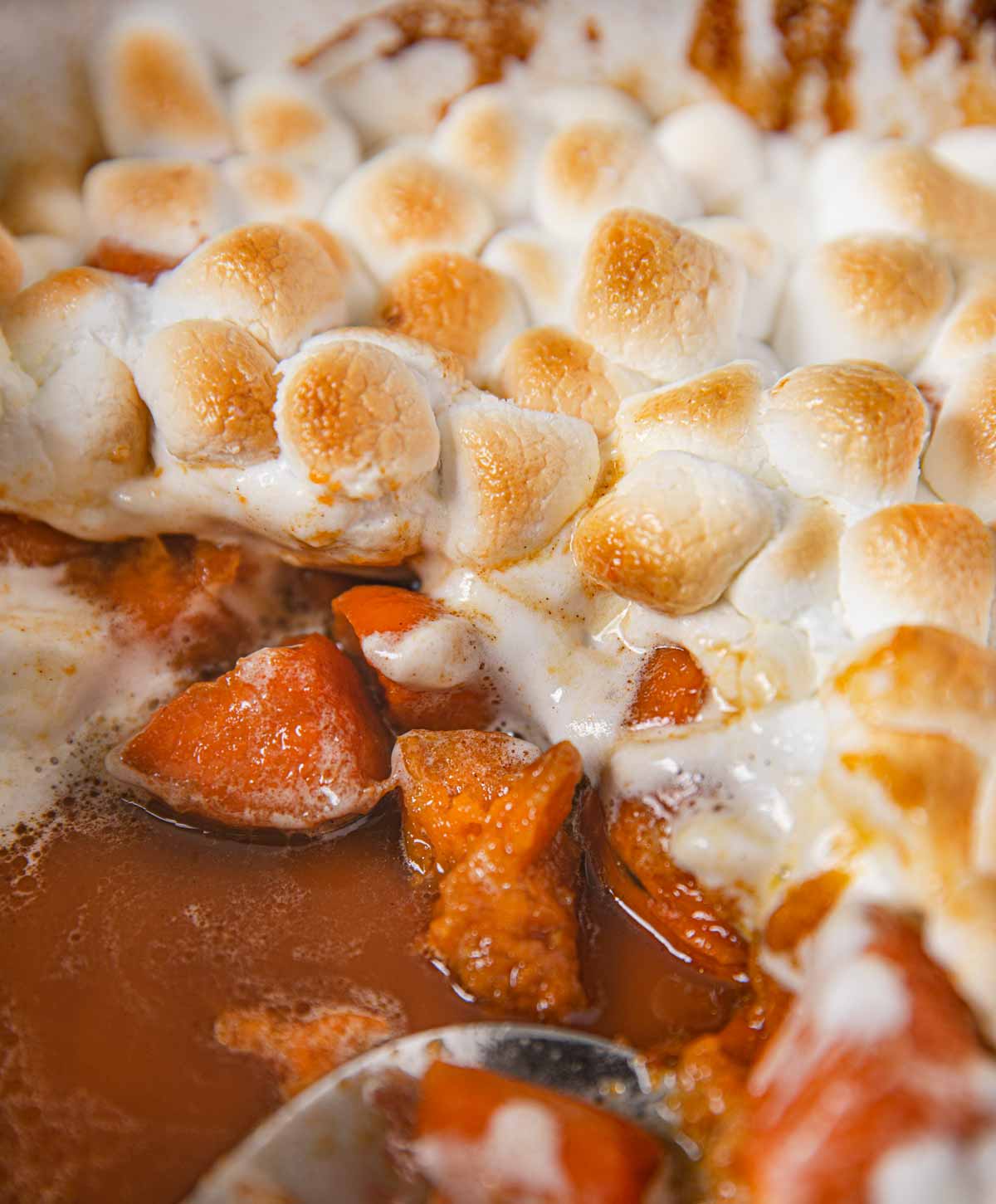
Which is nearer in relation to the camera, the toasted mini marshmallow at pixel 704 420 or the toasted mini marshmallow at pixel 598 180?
the toasted mini marshmallow at pixel 704 420

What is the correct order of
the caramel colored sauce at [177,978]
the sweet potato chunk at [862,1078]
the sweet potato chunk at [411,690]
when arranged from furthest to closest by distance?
1. the sweet potato chunk at [411,690]
2. the caramel colored sauce at [177,978]
3. the sweet potato chunk at [862,1078]

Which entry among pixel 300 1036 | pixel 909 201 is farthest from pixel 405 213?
pixel 300 1036

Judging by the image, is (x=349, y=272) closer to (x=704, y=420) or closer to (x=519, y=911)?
(x=704, y=420)

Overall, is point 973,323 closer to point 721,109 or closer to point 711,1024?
point 721,109

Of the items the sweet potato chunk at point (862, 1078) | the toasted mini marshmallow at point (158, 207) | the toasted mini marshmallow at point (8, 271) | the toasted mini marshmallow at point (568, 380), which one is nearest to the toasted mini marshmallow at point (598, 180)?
the toasted mini marshmallow at point (568, 380)

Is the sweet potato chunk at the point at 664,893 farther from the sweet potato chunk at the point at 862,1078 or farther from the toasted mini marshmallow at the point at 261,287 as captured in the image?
the toasted mini marshmallow at the point at 261,287

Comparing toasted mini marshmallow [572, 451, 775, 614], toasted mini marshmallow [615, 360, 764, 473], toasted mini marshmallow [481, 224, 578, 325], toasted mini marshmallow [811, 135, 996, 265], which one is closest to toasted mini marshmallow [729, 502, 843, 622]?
toasted mini marshmallow [572, 451, 775, 614]

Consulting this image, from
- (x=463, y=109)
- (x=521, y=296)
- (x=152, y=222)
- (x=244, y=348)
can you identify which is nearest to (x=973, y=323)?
(x=521, y=296)

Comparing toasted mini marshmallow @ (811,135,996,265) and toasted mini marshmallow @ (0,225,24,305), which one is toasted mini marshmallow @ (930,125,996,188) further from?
toasted mini marshmallow @ (0,225,24,305)
